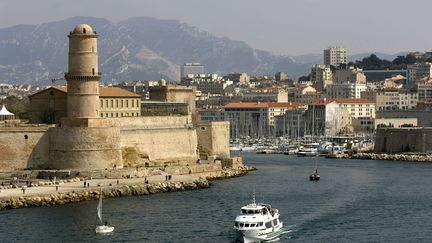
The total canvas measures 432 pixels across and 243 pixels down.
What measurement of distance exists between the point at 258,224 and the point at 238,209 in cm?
724

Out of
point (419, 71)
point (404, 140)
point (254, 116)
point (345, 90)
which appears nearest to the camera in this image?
point (404, 140)

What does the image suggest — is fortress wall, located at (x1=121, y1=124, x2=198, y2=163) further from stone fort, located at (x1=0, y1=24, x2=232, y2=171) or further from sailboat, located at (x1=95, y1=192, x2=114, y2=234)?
sailboat, located at (x1=95, y1=192, x2=114, y2=234)

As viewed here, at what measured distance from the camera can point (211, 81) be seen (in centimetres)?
17412

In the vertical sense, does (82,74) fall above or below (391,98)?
below

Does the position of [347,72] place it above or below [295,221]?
above

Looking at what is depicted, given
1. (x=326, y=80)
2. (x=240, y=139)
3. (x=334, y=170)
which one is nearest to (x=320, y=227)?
(x=334, y=170)

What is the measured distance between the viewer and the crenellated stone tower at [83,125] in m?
51.2

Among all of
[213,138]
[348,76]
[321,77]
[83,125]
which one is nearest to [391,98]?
[348,76]

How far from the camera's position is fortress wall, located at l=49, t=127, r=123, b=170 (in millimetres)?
51188

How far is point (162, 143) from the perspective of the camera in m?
59.1

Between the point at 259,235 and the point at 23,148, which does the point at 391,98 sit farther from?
the point at 259,235

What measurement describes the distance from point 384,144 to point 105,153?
140ft

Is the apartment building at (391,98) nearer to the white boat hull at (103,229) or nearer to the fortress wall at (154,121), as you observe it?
the fortress wall at (154,121)

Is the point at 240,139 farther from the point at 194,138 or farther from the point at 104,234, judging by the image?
the point at 104,234
